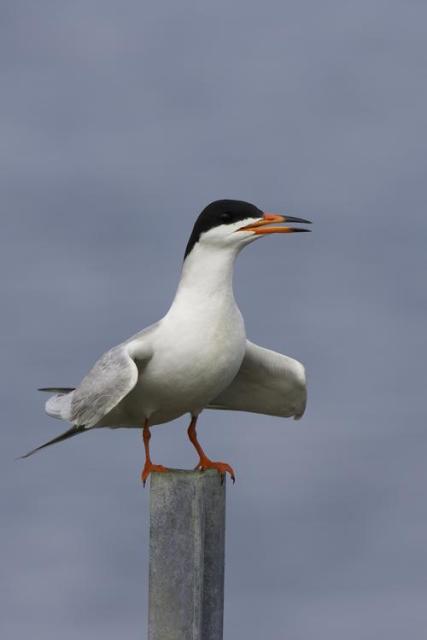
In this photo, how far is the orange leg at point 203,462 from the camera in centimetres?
1458

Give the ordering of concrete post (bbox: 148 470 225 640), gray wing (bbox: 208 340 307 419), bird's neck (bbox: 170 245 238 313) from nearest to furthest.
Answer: concrete post (bbox: 148 470 225 640)
bird's neck (bbox: 170 245 238 313)
gray wing (bbox: 208 340 307 419)

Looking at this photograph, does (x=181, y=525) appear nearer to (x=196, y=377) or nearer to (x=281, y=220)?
(x=196, y=377)

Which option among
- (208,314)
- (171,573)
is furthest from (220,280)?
(171,573)

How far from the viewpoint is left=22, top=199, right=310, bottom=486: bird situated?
14445mm

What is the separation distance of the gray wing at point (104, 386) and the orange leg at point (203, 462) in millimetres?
1047

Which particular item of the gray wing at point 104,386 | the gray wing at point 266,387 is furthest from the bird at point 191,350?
the gray wing at point 266,387

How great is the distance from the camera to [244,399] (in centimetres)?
1631

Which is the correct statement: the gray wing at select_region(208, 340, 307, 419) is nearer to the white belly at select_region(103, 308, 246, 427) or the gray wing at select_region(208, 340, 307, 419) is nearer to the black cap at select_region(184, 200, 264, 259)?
the white belly at select_region(103, 308, 246, 427)

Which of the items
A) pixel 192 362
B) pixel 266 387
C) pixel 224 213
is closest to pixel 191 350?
pixel 192 362

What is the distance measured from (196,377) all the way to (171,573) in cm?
180

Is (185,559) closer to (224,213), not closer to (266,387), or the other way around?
(266,387)

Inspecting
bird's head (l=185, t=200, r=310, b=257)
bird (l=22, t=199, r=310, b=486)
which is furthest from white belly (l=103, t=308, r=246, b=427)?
bird's head (l=185, t=200, r=310, b=257)

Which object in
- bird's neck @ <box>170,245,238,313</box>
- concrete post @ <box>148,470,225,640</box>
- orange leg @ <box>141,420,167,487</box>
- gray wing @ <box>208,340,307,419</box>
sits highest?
bird's neck @ <box>170,245,238,313</box>

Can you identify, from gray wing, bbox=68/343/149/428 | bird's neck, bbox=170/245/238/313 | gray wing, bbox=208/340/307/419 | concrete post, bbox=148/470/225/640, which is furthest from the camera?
gray wing, bbox=208/340/307/419
